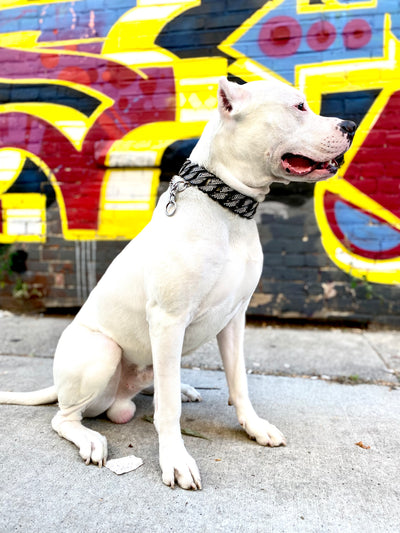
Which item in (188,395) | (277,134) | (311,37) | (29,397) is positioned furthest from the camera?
(311,37)

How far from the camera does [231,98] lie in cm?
167

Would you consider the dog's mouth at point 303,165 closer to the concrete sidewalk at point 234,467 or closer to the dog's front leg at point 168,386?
the dog's front leg at point 168,386

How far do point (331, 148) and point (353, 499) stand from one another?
1308 mm

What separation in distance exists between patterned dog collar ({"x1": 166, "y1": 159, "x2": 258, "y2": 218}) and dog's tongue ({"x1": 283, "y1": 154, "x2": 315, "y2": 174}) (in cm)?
21

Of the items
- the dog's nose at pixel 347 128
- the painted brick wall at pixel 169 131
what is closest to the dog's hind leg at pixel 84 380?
the dog's nose at pixel 347 128

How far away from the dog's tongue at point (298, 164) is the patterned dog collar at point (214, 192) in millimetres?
208

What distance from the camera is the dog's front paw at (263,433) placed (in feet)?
6.51

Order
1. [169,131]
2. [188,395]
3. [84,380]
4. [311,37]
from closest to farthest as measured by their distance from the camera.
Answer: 1. [84,380]
2. [188,395]
3. [311,37]
4. [169,131]

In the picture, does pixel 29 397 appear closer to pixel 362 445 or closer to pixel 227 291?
pixel 227 291

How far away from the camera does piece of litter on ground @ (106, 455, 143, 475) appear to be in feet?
5.83

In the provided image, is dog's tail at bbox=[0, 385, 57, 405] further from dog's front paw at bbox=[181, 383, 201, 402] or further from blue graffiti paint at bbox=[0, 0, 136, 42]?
blue graffiti paint at bbox=[0, 0, 136, 42]

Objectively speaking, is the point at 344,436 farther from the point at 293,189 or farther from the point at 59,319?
the point at 59,319

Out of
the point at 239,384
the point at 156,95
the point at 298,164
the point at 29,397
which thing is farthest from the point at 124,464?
the point at 156,95

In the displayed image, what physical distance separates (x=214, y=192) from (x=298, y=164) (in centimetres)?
34
